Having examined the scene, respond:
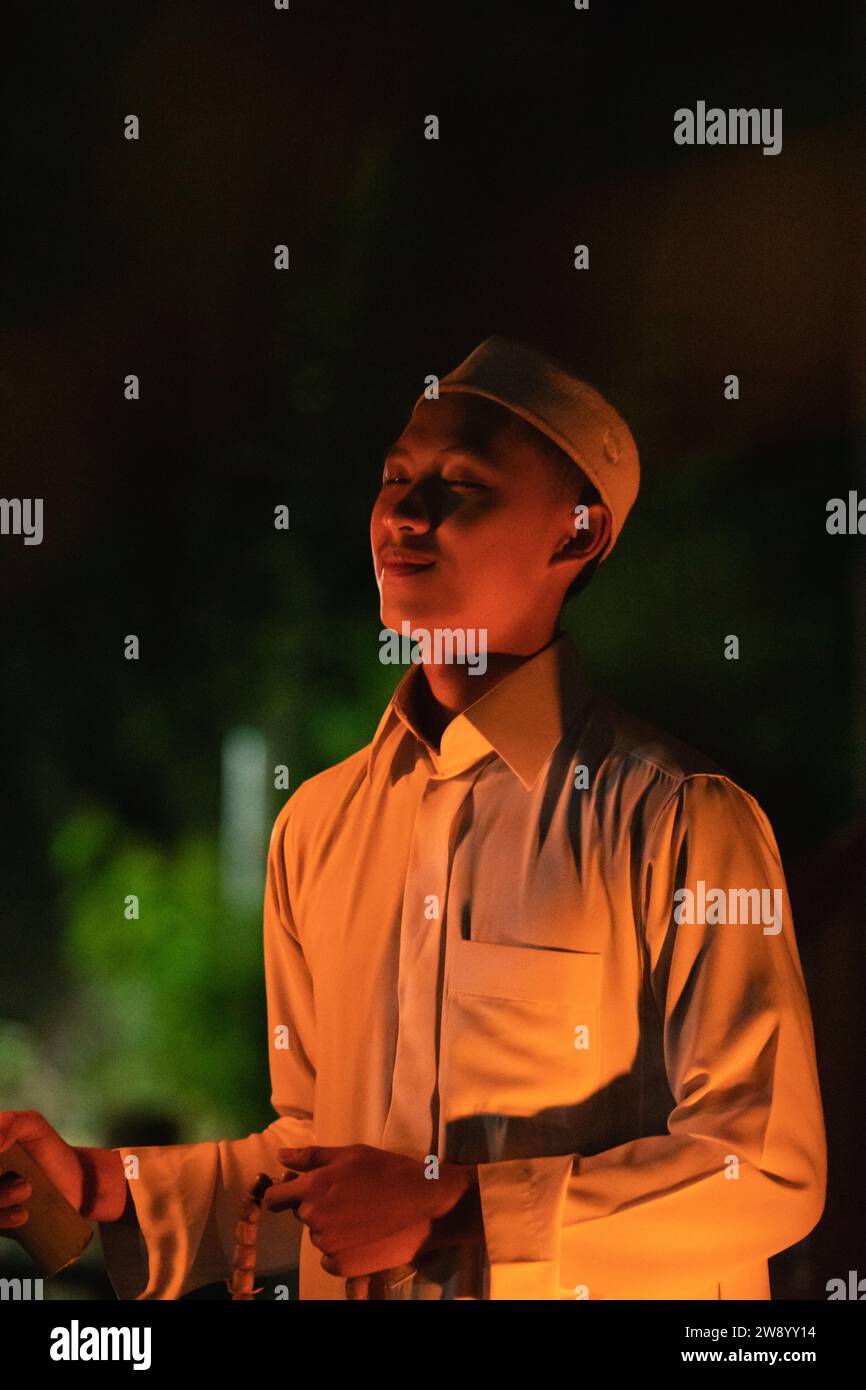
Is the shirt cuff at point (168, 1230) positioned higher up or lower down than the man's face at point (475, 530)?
lower down

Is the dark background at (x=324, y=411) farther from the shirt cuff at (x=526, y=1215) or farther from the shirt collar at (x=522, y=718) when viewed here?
the shirt cuff at (x=526, y=1215)

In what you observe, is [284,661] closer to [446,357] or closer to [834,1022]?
[446,357]

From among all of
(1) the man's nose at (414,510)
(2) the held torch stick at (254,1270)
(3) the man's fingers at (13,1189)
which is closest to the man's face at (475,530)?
(1) the man's nose at (414,510)

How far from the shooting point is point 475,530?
2.75 m

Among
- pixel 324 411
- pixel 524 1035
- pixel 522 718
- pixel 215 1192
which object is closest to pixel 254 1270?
pixel 215 1192

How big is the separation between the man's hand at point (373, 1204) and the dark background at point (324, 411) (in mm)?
191

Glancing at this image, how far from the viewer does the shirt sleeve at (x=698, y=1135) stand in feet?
→ 8.39

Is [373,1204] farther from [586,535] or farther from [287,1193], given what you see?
[586,535]

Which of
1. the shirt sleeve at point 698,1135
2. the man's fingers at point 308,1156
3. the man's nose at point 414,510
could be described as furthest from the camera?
the man's nose at point 414,510

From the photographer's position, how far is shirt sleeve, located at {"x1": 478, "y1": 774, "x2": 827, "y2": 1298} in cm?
256

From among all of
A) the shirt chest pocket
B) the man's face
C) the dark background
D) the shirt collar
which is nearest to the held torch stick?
the dark background

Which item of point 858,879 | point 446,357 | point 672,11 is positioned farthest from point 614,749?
point 672,11

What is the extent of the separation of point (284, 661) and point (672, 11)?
56.4 inches

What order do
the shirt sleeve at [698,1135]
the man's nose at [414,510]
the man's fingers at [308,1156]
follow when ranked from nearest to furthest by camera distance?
the shirt sleeve at [698,1135], the man's fingers at [308,1156], the man's nose at [414,510]
